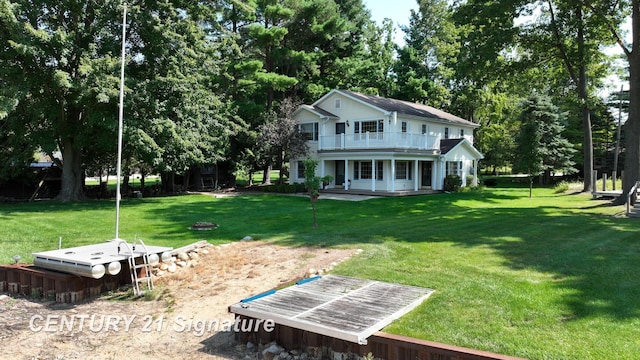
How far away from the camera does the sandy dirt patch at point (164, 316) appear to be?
5.84 metres

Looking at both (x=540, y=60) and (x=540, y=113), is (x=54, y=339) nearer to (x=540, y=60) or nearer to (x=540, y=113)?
(x=540, y=60)

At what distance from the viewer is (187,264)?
9.23 meters

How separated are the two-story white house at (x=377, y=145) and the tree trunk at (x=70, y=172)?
12.9 meters

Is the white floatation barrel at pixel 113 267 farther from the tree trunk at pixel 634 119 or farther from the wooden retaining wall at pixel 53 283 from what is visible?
the tree trunk at pixel 634 119

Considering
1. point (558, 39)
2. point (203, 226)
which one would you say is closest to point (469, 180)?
point (558, 39)

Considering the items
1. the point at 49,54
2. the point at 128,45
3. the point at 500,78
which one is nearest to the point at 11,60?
the point at 49,54

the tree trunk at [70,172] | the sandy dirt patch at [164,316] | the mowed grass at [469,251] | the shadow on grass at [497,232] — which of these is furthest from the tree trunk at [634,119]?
the tree trunk at [70,172]

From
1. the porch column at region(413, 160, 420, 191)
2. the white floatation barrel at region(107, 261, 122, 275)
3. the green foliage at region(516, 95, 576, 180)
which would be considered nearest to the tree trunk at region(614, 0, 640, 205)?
the porch column at region(413, 160, 420, 191)

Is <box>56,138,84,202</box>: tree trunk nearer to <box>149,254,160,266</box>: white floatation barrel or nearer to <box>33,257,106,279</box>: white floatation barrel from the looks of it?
<box>33,257,106,279</box>: white floatation barrel

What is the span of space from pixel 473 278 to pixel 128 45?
19.9 m

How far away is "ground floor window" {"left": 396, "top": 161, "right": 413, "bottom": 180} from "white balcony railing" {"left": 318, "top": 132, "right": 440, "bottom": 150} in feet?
4.32

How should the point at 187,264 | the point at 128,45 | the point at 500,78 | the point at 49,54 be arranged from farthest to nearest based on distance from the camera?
the point at 500,78 < the point at 128,45 < the point at 49,54 < the point at 187,264

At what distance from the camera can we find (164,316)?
22.5ft

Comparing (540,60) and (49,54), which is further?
(540,60)
